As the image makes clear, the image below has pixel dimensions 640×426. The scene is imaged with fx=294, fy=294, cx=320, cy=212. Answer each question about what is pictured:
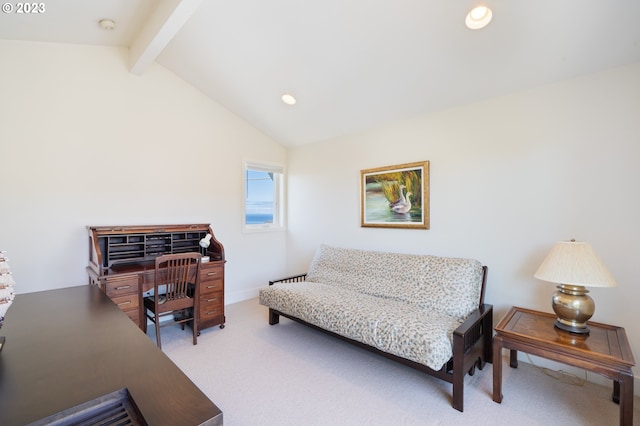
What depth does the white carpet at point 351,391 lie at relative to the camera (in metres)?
1.93

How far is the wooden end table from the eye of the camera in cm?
166

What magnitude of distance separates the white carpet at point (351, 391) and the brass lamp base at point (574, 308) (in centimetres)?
54

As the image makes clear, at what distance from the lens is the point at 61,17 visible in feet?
8.00

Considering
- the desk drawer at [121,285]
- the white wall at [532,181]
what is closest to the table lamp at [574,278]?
the white wall at [532,181]

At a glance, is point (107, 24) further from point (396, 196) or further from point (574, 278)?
point (574, 278)

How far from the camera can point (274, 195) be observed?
15.9 feet

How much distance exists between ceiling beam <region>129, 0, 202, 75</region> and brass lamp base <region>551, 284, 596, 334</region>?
3.35 m

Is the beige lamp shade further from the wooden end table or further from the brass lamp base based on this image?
the wooden end table

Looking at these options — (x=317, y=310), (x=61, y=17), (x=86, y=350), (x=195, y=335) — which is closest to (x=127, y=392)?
(x=86, y=350)

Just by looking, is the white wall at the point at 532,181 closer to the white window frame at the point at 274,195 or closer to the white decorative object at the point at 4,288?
the white window frame at the point at 274,195

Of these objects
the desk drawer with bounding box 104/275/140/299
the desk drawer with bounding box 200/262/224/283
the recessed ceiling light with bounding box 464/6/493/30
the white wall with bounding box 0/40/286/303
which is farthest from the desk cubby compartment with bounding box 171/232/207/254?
the recessed ceiling light with bounding box 464/6/493/30

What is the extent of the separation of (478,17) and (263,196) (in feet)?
11.5

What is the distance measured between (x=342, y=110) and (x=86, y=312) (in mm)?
3034

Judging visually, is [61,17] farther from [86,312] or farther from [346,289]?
[346,289]
